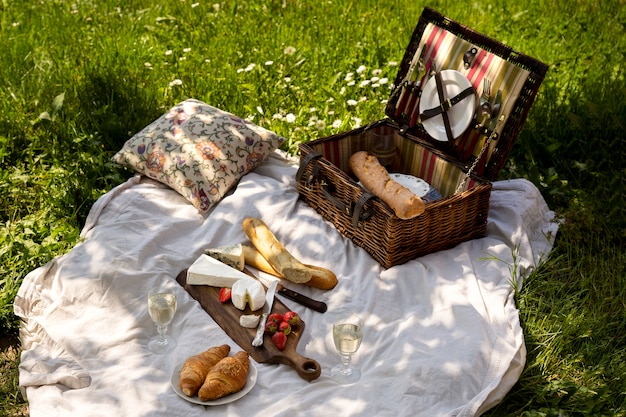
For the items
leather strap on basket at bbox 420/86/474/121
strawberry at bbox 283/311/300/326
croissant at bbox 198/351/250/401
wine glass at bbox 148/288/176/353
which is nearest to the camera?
croissant at bbox 198/351/250/401

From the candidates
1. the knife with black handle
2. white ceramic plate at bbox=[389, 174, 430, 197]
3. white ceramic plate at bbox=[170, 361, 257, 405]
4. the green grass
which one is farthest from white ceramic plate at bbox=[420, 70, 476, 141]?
white ceramic plate at bbox=[170, 361, 257, 405]

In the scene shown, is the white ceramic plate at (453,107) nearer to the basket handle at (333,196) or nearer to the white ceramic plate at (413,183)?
the white ceramic plate at (413,183)

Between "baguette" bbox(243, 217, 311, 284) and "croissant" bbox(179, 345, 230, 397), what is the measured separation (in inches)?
20.6

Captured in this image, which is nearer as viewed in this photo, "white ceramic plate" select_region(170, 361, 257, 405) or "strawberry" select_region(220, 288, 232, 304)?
"white ceramic plate" select_region(170, 361, 257, 405)

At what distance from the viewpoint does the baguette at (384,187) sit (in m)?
3.15

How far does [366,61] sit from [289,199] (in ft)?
5.25

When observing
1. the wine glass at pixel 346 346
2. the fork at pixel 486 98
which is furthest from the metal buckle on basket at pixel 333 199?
the fork at pixel 486 98

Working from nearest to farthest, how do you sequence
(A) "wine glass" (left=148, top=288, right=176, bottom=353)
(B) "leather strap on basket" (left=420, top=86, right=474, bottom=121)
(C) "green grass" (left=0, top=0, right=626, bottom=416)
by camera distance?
(A) "wine glass" (left=148, top=288, right=176, bottom=353)
(C) "green grass" (left=0, top=0, right=626, bottom=416)
(B) "leather strap on basket" (left=420, top=86, right=474, bottom=121)

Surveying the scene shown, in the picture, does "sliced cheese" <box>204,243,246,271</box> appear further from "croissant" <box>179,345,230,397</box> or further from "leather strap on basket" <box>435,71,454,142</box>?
"leather strap on basket" <box>435,71,454,142</box>

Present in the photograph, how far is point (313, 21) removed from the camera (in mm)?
5406

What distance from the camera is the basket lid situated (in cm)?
339

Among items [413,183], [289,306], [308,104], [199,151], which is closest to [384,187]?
[413,183]

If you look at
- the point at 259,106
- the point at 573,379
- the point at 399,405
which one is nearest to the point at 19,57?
the point at 259,106

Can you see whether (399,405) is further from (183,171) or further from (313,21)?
(313,21)
